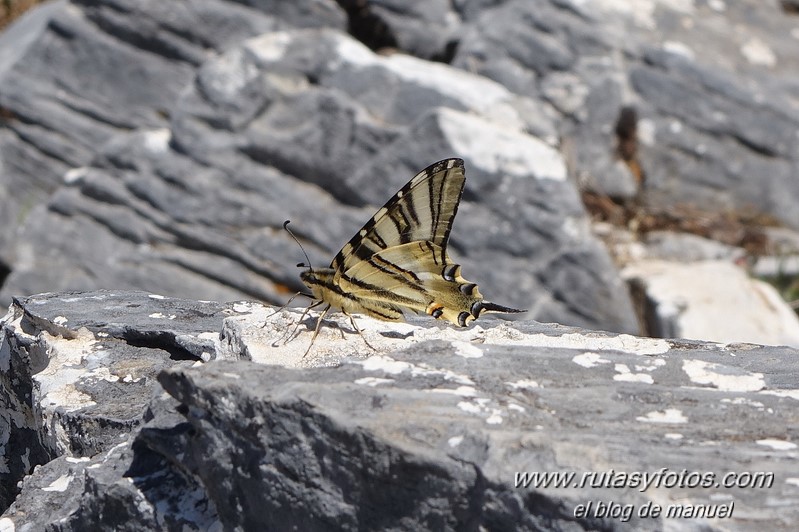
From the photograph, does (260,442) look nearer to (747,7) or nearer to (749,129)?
(749,129)

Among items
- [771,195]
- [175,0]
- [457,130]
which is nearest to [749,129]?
[771,195]

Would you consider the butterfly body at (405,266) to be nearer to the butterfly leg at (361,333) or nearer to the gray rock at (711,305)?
the butterfly leg at (361,333)

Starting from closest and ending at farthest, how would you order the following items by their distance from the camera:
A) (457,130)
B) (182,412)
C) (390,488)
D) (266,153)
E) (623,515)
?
1. (623,515)
2. (390,488)
3. (182,412)
4. (457,130)
5. (266,153)

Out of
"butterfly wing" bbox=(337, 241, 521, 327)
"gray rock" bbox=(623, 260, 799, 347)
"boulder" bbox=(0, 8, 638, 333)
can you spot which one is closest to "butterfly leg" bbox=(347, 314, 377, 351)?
"butterfly wing" bbox=(337, 241, 521, 327)

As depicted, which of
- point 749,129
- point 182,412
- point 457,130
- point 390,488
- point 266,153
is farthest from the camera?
point 749,129

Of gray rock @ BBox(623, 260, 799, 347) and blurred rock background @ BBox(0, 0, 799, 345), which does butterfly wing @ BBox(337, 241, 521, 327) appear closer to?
blurred rock background @ BBox(0, 0, 799, 345)

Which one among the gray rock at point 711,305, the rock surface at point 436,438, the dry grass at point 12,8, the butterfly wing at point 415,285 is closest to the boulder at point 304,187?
the gray rock at point 711,305

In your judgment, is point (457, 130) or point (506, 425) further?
point (457, 130)

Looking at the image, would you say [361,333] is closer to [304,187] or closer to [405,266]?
[405,266]
